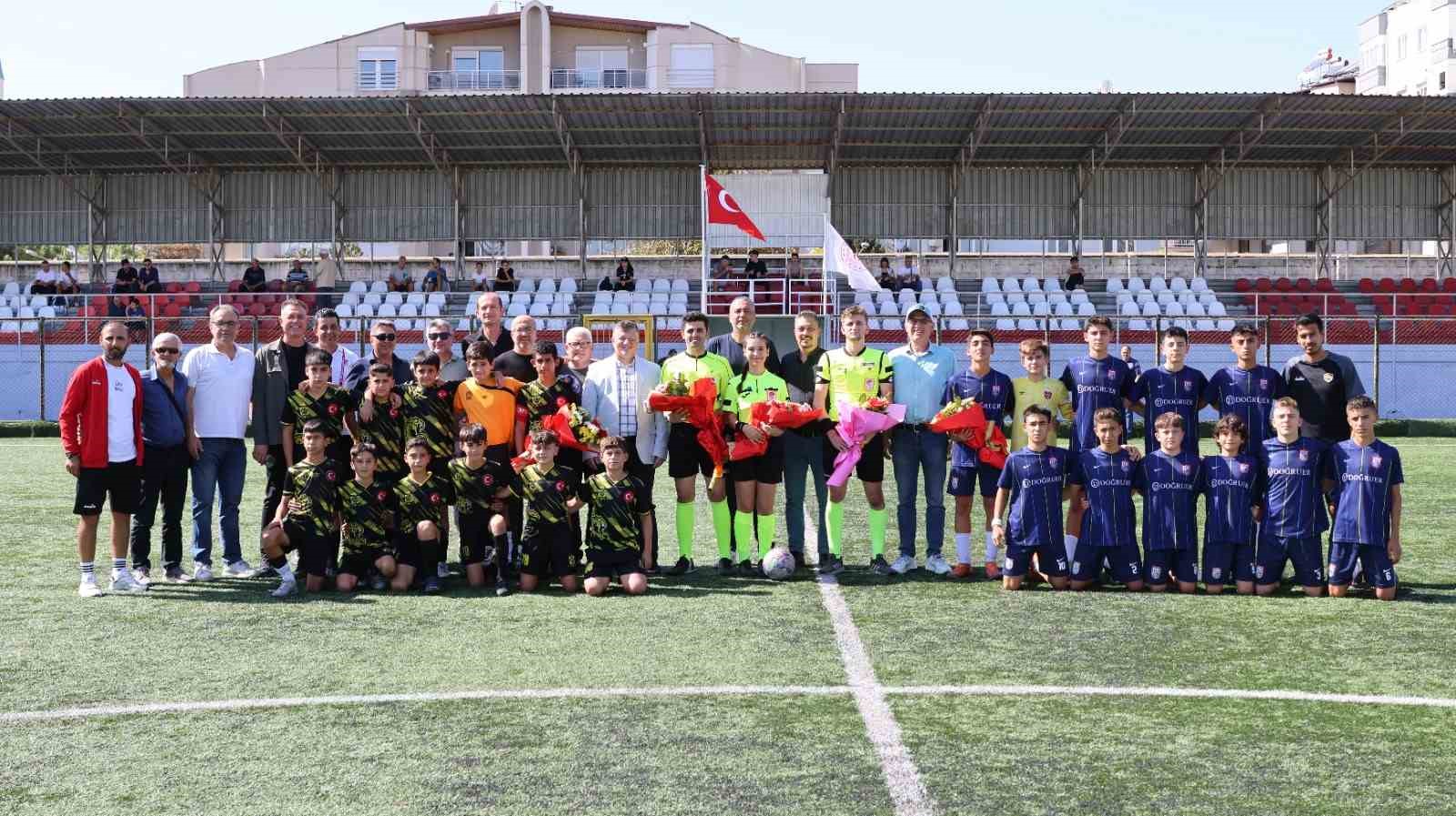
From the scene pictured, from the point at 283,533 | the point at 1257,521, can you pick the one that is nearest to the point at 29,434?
the point at 283,533

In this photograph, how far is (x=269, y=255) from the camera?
130 ft

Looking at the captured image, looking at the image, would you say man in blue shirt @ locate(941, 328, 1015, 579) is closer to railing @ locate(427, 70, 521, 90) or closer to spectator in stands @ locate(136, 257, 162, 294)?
spectator in stands @ locate(136, 257, 162, 294)

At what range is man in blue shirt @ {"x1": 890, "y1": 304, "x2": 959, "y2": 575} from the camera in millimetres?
8578

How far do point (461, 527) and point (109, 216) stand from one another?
28.9 m

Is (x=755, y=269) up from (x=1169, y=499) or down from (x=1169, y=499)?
up

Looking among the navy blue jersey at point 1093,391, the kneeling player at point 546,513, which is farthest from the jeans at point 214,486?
the navy blue jersey at point 1093,391

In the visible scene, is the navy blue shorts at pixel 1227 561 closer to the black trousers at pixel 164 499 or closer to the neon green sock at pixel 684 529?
the neon green sock at pixel 684 529

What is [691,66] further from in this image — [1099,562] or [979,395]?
[1099,562]

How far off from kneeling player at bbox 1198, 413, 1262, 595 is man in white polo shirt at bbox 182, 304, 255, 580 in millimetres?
5840

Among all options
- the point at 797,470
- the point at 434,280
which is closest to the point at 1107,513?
the point at 797,470

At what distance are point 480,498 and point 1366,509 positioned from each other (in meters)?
5.10

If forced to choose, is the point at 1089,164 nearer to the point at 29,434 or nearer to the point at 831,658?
the point at 29,434

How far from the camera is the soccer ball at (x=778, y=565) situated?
8320 millimetres

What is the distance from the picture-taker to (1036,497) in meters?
7.98
